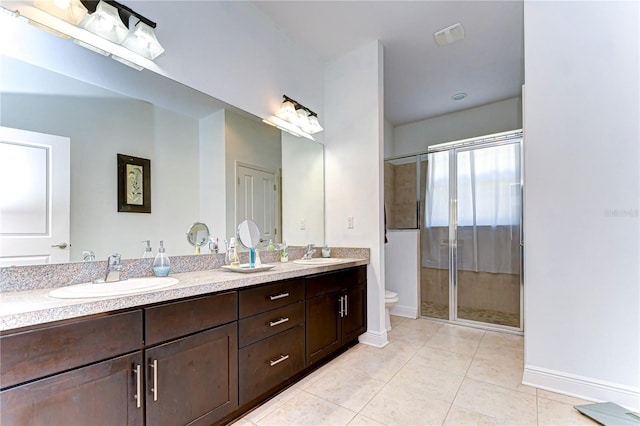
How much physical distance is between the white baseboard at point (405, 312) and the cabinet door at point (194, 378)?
245 centimetres

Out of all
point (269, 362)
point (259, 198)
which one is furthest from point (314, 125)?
point (269, 362)

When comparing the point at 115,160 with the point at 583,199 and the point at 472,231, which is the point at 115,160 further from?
the point at 472,231

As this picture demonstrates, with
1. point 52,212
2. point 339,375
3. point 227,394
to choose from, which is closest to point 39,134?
point 52,212

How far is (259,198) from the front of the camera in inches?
94.8

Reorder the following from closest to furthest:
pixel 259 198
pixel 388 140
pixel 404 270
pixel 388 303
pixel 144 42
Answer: pixel 144 42 → pixel 259 198 → pixel 388 303 → pixel 404 270 → pixel 388 140

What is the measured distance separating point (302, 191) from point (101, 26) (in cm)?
179

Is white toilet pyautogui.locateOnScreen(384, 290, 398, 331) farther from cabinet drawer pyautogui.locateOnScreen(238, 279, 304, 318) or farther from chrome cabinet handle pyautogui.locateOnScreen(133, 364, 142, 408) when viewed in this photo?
chrome cabinet handle pyautogui.locateOnScreen(133, 364, 142, 408)

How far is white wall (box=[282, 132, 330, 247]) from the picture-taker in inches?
105

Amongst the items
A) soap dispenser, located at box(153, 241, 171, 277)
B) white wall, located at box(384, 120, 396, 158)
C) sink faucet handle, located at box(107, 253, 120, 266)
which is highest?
white wall, located at box(384, 120, 396, 158)

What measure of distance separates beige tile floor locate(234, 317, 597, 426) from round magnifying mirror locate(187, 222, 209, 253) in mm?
1039

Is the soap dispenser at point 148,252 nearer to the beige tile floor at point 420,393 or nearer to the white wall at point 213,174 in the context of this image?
the white wall at point 213,174

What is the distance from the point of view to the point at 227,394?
1.47m

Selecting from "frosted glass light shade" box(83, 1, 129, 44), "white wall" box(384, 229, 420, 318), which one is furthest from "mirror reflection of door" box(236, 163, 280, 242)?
"white wall" box(384, 229, 420, 318)

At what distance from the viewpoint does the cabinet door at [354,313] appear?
95.8 inches
